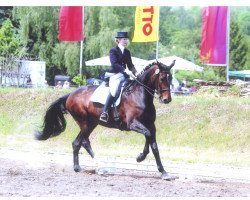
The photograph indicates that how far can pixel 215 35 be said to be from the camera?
2364cm

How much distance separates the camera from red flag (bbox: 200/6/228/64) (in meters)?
23.5

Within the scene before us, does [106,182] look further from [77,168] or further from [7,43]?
[7,43]

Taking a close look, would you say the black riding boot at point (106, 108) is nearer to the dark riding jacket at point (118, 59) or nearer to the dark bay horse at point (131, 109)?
the dark bay horse at point (131, 109)

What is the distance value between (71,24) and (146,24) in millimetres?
3242

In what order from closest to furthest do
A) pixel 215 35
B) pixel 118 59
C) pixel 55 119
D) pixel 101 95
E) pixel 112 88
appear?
pixel 118 59, pixel 112 88, pixel 101 95, pixel 55 119, pixel 215 35

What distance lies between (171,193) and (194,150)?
8145 mm

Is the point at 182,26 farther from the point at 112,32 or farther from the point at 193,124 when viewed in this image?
the point at 193,124

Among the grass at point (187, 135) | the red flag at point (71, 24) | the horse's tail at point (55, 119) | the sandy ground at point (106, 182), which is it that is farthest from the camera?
the red flag at point (71, 24)

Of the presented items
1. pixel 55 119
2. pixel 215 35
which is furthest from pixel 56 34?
pixel 55 119

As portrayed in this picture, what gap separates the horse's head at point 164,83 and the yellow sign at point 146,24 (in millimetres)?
12828

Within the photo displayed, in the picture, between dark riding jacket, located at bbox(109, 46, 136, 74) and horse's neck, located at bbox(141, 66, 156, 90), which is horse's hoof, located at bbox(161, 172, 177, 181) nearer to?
horse's neck, located at bbox(141, 66, 156, 90)

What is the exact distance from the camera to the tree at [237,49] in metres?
65.1

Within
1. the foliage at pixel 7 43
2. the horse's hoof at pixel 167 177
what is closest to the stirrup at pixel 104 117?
the horse's hoof at pixel 167 177

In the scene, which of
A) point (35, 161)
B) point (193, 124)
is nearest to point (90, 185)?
point (35, 161)
